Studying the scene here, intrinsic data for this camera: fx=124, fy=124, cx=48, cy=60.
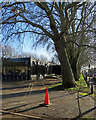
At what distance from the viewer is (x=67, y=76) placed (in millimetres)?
12781

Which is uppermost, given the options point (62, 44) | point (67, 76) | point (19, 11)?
point (19, 11)

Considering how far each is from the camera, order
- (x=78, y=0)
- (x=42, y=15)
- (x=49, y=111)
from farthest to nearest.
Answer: (x=42, y=15) < (x=78, y=0) < (x=49, y=111)

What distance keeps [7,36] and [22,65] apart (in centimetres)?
1077

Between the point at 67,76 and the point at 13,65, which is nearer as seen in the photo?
the point at 67,76

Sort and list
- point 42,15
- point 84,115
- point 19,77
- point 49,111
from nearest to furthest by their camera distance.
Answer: point 84,115 < point 49,111 < point 42,15 < point 19,77

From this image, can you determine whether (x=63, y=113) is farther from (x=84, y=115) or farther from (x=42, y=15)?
(x=42, y=15)

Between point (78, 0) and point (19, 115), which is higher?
point (78, 0)

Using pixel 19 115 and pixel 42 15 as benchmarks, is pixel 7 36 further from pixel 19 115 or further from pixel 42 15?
pixel 19 115

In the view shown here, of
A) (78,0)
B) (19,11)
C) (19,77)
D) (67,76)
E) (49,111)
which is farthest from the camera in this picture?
(19,77)

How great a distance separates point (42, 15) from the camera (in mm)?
14000

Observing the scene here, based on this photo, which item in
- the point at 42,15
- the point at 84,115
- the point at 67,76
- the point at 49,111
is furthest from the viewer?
the point at 42,15

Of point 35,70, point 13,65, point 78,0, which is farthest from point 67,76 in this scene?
point 13,65

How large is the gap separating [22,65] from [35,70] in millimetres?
2593

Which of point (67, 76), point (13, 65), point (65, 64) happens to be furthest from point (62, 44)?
point (13, 65)
